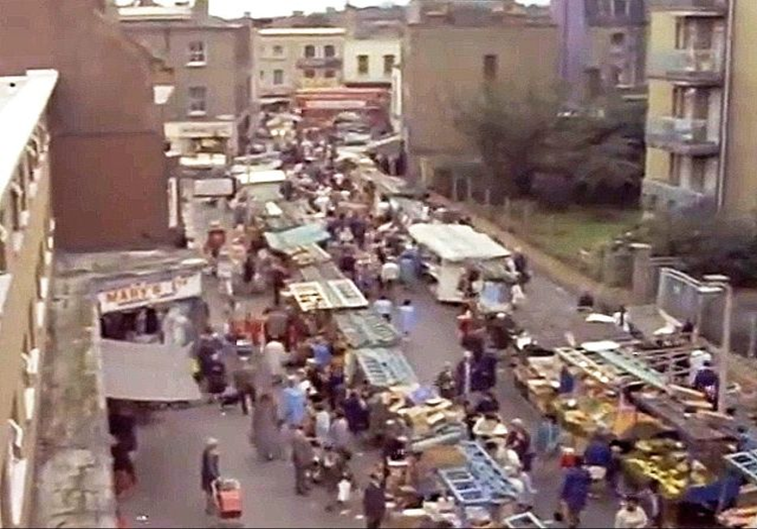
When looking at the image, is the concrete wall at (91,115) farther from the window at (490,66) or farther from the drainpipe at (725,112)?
the window at (490,66)

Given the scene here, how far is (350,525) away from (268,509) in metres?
1.20

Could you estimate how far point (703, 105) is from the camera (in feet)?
119

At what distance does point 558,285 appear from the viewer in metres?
30.7

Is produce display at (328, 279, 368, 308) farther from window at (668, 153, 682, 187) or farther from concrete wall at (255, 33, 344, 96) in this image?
concrete wall at (255, 33, 344, 96)

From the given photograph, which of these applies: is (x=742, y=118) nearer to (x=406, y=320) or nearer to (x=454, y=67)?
(x=406, y=320)

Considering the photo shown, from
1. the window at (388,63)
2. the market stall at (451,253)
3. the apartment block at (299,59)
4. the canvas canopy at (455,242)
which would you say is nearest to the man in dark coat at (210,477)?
the market stall at (451,253)

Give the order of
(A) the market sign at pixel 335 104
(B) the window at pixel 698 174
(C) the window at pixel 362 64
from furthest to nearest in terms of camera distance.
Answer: (C) the window at pixel 362 64, (A) the market sign at pixel 335 104, (B) the window at pixel 698 174

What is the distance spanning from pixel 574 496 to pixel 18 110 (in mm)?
10570

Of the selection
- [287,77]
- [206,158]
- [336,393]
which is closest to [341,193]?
[206,158]

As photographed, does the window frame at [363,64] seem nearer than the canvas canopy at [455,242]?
No

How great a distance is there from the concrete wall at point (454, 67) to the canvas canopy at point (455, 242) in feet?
51.3

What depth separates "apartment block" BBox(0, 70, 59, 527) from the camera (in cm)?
1171

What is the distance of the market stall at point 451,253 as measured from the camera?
28.4 metres

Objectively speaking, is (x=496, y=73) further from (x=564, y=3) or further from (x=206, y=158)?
(x=206, y=158)
